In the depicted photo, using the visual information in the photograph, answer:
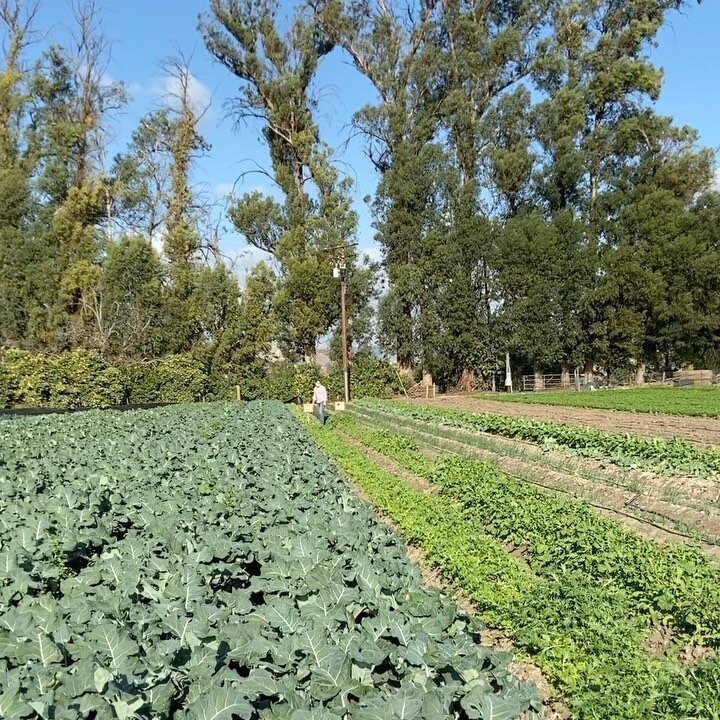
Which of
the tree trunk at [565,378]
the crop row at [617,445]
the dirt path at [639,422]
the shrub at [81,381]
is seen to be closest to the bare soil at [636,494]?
the crop row at [617,445]

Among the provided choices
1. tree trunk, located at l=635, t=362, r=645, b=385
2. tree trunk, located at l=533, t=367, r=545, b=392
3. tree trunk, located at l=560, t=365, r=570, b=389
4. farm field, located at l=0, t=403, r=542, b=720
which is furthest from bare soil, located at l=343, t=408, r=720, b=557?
tree trunk, located at l=635, t=362, r=645, b=385

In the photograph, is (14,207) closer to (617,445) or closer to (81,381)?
(81,381)

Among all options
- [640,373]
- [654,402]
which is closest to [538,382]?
[640,373]

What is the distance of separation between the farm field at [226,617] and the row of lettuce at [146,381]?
30.3 meters

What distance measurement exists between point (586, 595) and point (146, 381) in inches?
1372

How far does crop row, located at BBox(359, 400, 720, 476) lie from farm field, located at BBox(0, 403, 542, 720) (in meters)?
6.53

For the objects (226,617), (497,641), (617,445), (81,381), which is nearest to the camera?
(226,617)

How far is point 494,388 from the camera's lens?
141ft

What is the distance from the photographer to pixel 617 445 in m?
12.8

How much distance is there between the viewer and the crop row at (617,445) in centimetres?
1055

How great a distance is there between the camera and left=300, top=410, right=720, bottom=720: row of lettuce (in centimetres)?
404

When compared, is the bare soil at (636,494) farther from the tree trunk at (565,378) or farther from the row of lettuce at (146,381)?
the tree trunk at (565,378)

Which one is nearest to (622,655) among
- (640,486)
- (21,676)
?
(21,676)

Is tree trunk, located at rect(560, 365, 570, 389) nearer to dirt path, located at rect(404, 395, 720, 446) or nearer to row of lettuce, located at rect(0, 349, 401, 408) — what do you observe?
row of lettuce, located at rect(0, 349, 401, 408)
